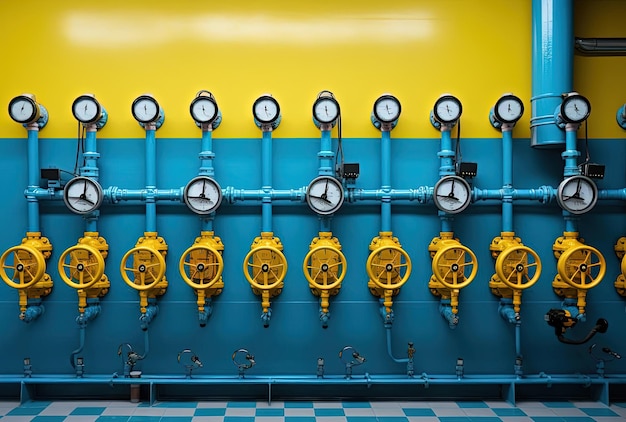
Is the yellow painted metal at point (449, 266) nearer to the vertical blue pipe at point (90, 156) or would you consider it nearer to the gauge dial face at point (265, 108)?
the gauge dial face at point (265, 108)

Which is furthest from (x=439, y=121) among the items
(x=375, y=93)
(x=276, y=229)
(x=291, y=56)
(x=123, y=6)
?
(x=123, y=6)

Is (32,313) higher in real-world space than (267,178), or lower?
lower

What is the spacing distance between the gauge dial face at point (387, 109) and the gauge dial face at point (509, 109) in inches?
28.0

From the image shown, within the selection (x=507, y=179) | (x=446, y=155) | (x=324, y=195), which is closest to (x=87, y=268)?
(x=324, y=195)

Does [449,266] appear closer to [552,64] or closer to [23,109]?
[552,64]

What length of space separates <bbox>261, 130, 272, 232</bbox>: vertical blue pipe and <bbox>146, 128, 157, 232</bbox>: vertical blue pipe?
0.79 metres

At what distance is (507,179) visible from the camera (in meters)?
3.36

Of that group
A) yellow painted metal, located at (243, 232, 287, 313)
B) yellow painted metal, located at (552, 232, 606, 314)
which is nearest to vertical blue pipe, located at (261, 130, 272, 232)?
yellow painted metal, located at (243, 232, 287, 313)

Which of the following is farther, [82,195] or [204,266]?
[82,195]


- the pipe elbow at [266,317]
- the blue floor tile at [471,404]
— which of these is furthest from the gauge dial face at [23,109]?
the blue floor tile at [471,404]

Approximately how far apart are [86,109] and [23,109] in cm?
44

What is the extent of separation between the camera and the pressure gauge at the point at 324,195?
322 cm

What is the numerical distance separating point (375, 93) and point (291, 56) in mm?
694

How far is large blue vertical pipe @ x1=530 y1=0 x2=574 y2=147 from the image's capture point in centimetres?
329
